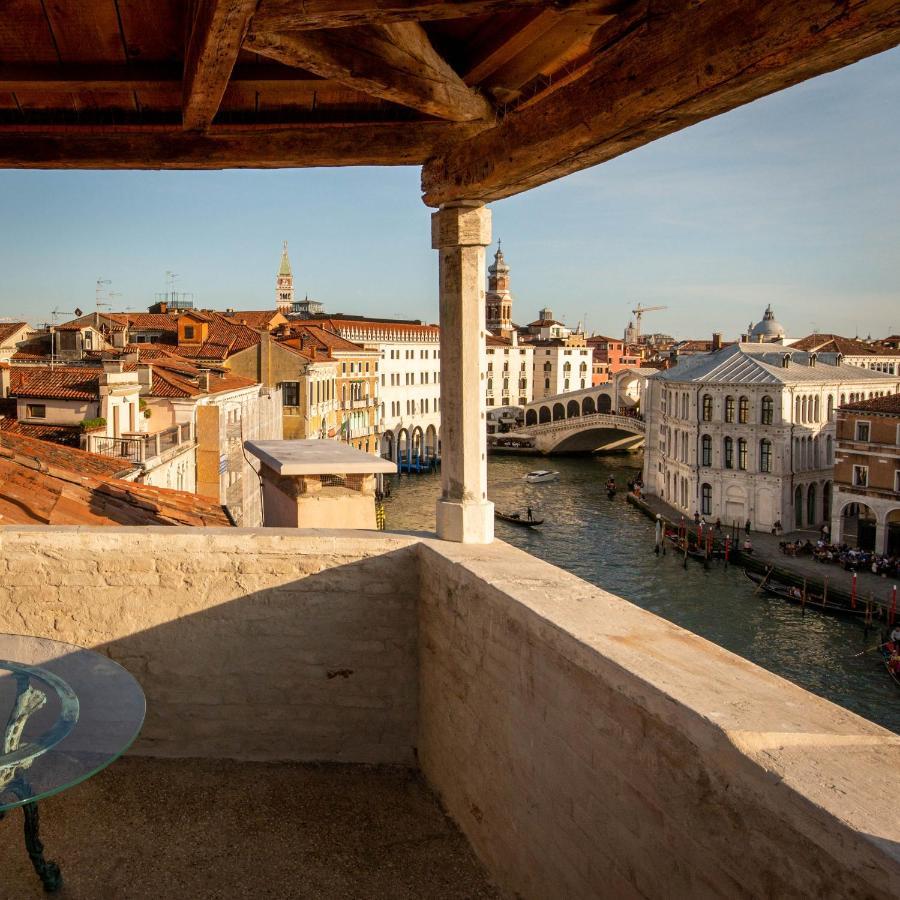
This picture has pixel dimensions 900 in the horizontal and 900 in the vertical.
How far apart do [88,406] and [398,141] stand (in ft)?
40.9

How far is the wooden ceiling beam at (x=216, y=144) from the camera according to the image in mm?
3180

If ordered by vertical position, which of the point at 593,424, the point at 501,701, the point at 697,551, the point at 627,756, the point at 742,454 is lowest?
the point at 697,551

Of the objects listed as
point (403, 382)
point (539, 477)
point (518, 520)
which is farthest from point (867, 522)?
point (403, 382)

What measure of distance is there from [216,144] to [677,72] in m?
1.79

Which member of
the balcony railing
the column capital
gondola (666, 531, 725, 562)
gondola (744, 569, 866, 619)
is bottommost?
gondola (744, 569, 866, 619)

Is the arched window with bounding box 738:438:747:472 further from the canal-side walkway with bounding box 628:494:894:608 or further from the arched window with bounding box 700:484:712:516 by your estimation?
the canal-side walkway with bounding box 628:494:894:608

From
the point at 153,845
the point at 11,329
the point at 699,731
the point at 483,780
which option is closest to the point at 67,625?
the point at 153,845

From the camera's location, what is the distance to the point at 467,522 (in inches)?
135

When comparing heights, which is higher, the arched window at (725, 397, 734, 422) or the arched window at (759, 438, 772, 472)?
the arched window at (725, 397, 734, 422)

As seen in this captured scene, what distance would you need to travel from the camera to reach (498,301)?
74.9 m

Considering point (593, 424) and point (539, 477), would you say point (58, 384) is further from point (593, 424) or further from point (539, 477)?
point (593, 424)

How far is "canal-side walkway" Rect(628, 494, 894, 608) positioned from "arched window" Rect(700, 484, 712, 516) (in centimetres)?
224

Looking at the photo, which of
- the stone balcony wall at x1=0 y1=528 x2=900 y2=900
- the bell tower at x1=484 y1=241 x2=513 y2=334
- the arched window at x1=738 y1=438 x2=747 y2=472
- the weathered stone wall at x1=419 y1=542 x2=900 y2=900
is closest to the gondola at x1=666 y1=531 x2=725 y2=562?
the arched window at x1=738 y1=438 x2=747 y2=472

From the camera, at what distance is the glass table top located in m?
2.03
